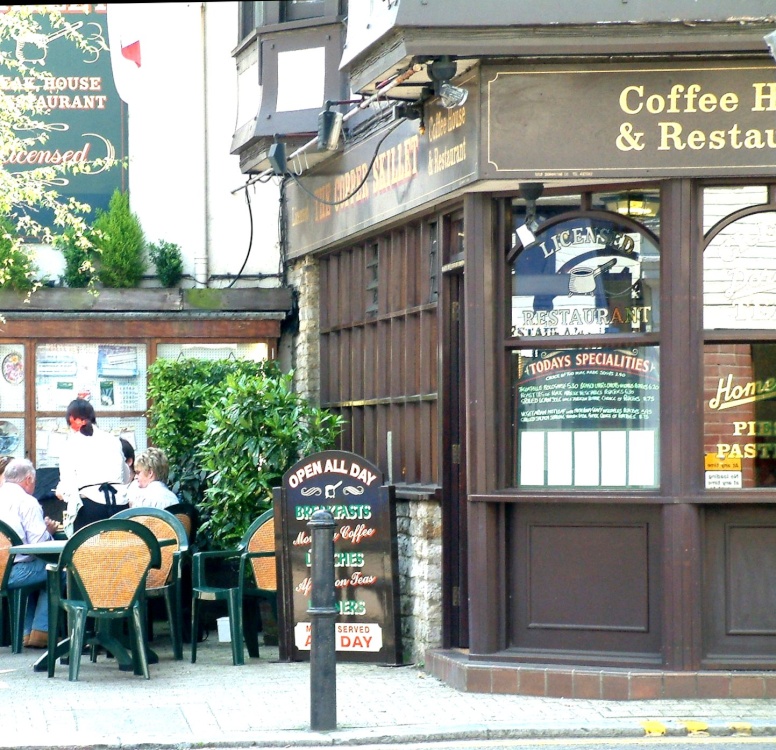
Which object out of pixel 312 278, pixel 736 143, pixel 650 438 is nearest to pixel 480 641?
pixel 650 438

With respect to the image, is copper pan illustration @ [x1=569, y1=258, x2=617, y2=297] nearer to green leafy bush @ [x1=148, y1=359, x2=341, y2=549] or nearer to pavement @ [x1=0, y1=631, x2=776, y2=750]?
pavement @ [x1=0, y1=631, x2=776, y2=750]

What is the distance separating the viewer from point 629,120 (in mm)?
8133

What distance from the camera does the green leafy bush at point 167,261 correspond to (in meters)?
13.1

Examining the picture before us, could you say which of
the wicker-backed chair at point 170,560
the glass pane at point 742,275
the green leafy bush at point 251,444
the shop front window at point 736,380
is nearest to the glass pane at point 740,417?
the shop front window at point 736,380

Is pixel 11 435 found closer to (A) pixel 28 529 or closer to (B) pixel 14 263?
(B) pixel 14 263

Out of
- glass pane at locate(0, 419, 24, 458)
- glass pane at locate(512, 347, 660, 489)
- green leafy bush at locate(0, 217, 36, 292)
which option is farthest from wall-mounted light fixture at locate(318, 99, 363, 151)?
glass pane at locate(0, 419, 24, 458)

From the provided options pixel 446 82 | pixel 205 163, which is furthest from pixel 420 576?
pixel 205 163

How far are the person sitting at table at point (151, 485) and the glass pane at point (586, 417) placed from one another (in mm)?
3619

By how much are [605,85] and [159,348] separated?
20.6 feet

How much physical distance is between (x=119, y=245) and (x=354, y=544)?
4.82 metres

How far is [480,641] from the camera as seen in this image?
27.9 feet

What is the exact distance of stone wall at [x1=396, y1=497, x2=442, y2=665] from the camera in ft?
30.8

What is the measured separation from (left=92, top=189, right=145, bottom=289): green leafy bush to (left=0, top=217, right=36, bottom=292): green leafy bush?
66cm

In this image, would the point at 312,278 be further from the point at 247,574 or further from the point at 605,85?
the point at 605,85
